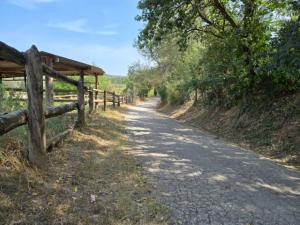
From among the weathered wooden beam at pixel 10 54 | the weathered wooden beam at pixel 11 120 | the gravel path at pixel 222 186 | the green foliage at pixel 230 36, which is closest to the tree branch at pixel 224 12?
the green foliage at pixel 230 36

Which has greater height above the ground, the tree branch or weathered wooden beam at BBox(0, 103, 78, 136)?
the tree branch

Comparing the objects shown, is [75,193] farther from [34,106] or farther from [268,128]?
[268,128]

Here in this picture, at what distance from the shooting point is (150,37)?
51.9ft

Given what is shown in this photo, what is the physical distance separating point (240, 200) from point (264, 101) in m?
8.58

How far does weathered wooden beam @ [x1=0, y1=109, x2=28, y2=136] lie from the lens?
11.5 ft

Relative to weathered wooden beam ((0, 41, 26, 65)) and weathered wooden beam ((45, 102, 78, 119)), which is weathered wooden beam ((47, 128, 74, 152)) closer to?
weathered wooden beam ((45, 102, 78, 119))

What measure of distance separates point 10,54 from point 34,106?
0.90 meters

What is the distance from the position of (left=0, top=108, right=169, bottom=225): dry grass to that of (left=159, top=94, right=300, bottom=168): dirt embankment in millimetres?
4257

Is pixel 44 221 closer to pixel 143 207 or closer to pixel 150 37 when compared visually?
pixel 143 207

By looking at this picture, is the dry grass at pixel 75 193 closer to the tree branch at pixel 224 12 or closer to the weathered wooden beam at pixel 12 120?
the weathered wooden beam at pixel 12 120

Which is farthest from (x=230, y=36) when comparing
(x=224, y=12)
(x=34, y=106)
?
(x=34, y=106)

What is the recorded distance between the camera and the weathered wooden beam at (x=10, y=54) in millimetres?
3565

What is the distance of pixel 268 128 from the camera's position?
33.0 feet

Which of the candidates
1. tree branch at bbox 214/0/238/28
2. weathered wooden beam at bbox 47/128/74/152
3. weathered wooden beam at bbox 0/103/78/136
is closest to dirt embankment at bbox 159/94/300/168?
tree branch at bbox 214/0/238/28
